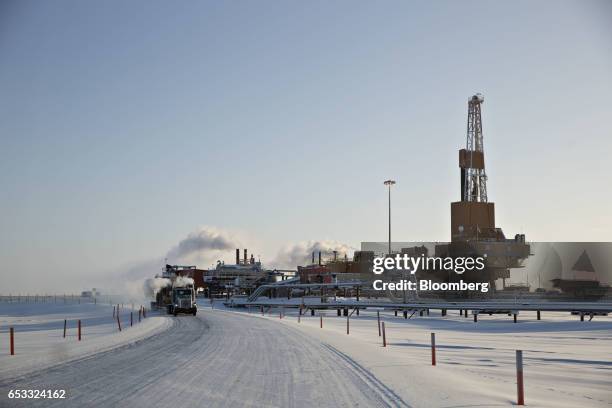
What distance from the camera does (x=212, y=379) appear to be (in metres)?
16.0

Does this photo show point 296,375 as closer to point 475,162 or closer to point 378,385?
point 378,385

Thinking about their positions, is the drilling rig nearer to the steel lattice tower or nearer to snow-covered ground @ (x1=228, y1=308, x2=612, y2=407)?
the steel lattice tower

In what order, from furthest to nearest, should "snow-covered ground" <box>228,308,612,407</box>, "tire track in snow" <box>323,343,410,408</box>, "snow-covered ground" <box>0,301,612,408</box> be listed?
"snow-covered ground" <box>228,308,612,407</box> < "snow-covered ground" <box>0,301,612,408</box> < "tire track in snow" <box>323,343,410,408</box>

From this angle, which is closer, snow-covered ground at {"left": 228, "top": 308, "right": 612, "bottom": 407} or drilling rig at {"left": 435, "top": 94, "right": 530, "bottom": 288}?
snow-covered ground at {"left": 228, "top": 308, "right": 612, "bottom": 407}

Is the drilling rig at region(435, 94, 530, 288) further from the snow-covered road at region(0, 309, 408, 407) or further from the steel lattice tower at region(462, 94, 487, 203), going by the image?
the snow-covered road at region(0, 309, 408, 407)

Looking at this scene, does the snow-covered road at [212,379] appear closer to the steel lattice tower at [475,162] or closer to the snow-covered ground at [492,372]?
the snow-covered ground at [492,372]

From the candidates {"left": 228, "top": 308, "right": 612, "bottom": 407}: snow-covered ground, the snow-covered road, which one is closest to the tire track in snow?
the snow-covered road

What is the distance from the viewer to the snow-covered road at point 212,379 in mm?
12867

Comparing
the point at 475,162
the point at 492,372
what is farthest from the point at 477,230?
the point at 492,372

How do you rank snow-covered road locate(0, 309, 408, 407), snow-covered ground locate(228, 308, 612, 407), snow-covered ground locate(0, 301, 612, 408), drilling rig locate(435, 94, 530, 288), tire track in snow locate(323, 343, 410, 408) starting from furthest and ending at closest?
drilling rig locate(435, 94, 530, 288)
snow-covered ground locate(228, 308, 612, 407)
snow-covered ground locate(0, 301, 612, 408)
snow-covered road locate(0, 309, 408, 407)
tire track in snow locate(323, 343, 410, 408)

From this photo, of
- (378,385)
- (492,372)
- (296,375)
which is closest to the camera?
(378,385)

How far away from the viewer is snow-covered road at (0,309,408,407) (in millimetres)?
12867

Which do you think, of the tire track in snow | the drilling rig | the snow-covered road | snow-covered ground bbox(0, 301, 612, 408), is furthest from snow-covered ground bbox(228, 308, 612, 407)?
the drilling rig

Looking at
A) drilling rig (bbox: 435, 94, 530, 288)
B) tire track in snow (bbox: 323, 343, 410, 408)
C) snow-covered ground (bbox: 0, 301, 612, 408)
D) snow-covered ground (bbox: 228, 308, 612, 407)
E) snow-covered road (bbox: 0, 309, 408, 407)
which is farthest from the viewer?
drilling rig (bbox: 435, 94, 530, 288)
